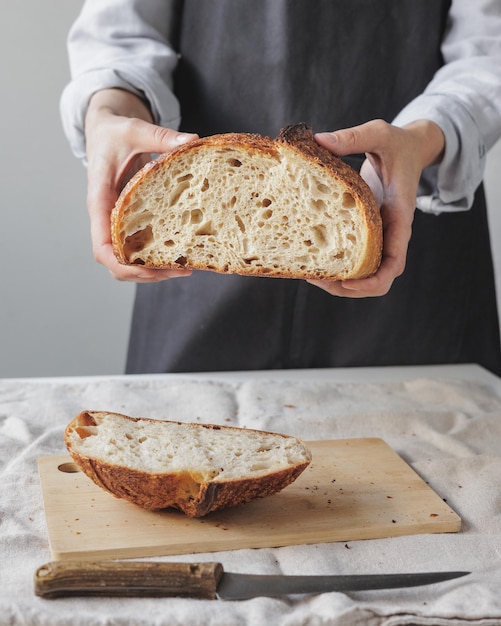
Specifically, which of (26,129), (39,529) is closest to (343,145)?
(39,529)

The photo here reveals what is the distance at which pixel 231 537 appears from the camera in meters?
1.35

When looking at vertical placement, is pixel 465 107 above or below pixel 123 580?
above

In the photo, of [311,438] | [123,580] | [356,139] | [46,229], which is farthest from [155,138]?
[46,229]

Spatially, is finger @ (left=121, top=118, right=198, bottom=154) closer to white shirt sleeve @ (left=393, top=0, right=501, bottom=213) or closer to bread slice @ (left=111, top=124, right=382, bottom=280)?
bread slice @ (left=111, top=124, right=382, bottom=280)

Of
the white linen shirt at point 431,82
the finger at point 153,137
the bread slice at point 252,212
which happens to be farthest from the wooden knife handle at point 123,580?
the white linen shirt at point 431,82

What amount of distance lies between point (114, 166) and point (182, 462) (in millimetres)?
652

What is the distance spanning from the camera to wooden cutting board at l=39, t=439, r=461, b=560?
4.37 ft

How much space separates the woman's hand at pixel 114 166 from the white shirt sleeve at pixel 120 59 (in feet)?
0.72

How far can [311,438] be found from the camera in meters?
1.81

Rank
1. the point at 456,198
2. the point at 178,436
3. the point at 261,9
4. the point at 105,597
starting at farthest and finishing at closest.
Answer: the point at 261,9 → the point at 456,198 → the point at 178,436 → the point at 105,597

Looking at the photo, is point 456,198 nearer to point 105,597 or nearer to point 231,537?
point 231,537

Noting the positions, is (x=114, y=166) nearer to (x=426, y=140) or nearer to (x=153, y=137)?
(x=153, y=137)

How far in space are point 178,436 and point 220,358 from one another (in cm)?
85

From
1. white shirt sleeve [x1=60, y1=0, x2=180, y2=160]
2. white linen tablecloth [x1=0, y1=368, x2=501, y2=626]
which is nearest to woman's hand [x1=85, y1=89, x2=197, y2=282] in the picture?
white shirt sleeve [x1=60, y1=0, x2=180, y2=160]
